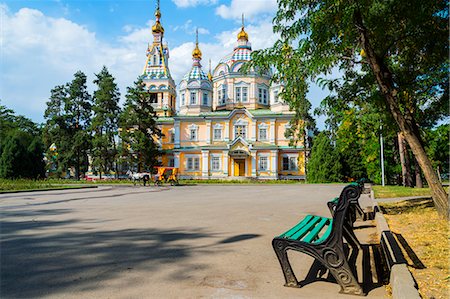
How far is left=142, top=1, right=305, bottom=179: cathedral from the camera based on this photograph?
141 ft

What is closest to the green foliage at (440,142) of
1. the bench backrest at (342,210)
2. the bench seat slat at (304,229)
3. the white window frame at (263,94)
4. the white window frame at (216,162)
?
the white window frame at (263,94)

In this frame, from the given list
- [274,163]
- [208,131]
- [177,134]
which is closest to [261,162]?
[274,163]

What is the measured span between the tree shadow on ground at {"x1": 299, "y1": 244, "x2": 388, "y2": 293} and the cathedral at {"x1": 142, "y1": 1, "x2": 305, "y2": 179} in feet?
119

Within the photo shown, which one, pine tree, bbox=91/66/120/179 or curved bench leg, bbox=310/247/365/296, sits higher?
pine tree, bbox=91/66/120/179

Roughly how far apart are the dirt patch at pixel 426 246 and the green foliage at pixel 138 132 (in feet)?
117

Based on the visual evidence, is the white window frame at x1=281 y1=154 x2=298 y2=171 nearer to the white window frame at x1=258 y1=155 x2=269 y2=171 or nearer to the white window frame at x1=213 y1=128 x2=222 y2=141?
the white window frame at x1=258 y1=155 x2=269 y2=171

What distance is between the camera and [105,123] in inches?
1677

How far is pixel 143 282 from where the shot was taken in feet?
12.8

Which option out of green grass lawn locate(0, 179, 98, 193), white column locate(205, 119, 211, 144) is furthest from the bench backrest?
white column locate(205, 119, 211, 144)

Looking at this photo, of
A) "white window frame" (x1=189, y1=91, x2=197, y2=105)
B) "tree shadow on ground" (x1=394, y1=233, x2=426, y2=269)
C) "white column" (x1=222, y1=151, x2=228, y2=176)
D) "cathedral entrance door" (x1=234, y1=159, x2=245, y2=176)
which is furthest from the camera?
"white window frame" (x1=189, y1=91, x2=197, y2=105)

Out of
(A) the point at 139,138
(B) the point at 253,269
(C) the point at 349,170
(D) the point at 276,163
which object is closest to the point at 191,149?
(A) the point at 139,138

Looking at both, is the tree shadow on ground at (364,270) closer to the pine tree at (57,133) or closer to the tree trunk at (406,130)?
the tree trunk at (406,130)

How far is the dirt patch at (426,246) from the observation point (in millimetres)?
3596

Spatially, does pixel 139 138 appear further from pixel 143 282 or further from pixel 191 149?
pixel 143 282
